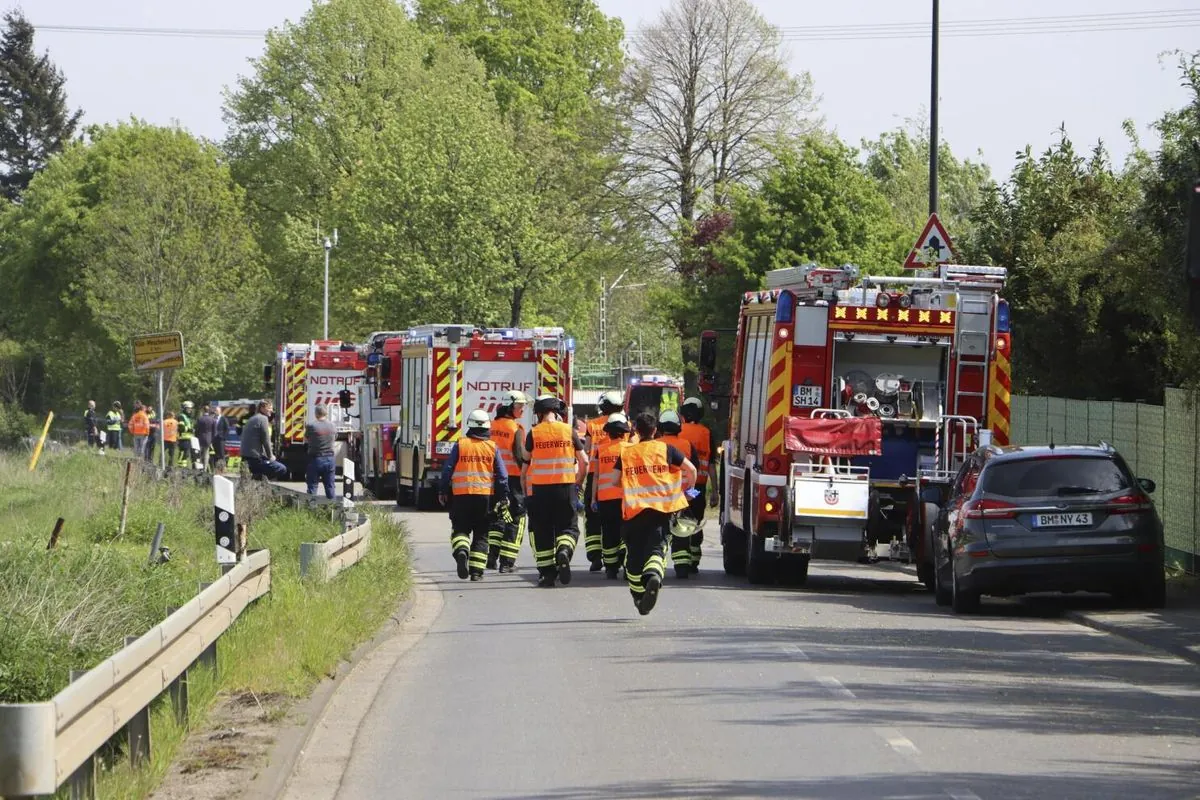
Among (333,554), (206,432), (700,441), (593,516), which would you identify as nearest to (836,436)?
(700,441)

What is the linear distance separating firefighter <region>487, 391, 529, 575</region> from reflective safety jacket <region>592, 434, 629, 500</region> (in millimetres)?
1124

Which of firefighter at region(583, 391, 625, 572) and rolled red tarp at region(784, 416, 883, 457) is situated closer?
rolled red tarp at region(784, 416, 883, 457)

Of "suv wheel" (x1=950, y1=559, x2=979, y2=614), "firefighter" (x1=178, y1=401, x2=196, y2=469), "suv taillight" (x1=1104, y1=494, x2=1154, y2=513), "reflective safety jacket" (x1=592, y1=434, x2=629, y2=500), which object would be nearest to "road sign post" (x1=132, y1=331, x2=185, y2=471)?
"reflective safety jacket" (x1=592, y1=434, x2=629, y2=500)

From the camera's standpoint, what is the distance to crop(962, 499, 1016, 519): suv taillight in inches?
644

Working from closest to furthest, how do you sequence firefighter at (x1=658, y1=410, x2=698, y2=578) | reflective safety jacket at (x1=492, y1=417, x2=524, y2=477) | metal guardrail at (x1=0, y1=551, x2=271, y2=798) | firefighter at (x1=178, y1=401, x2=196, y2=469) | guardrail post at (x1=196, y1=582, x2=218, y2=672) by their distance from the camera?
metal guardrail at (x1=0, y1=551, x2=271, y2=798)
guardrail post at (x1=196, y1=582, x2=218, y2=672)
firefighter at (x1=658, y1=410, x2=698, y2=578)
reflective safety jacket at (x1=492, y1=417, x2=524, y2=477)
firefighter at (x1=178, y1=401, x2=196, y2=469)

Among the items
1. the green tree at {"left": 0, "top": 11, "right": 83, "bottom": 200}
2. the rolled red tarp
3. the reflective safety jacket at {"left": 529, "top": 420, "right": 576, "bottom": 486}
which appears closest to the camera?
the rolled red tarp

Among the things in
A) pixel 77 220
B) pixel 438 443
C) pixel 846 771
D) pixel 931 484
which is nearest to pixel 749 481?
pixel 931 484

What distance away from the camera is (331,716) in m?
11.1

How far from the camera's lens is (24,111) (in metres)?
99.0

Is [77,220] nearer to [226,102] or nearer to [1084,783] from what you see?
[226,102]

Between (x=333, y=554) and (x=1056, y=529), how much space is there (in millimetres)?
6126

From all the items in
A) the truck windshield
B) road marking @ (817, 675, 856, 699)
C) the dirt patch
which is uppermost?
the truck windshield

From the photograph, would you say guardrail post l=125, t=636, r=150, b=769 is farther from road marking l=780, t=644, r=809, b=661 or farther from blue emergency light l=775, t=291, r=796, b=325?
blue emergency light l=775, t=291, r=796, b=325

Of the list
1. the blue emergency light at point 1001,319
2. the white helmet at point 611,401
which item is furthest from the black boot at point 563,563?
the blue emergency light at point 1001,319
